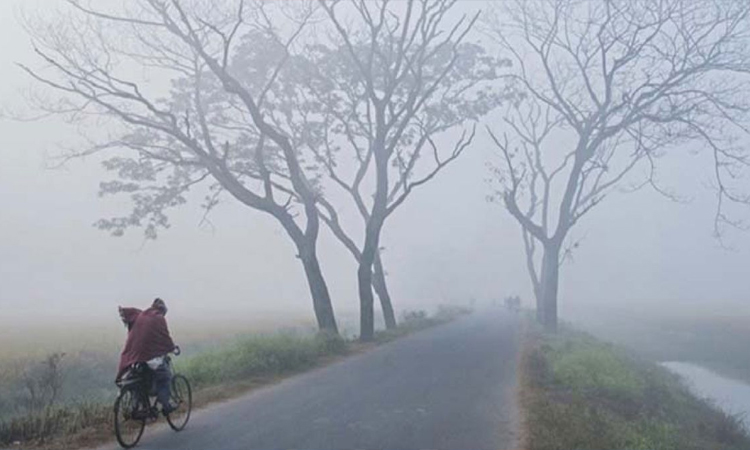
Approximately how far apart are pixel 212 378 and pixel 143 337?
18.8 feet

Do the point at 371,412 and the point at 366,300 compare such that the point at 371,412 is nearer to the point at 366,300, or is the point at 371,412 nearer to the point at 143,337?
the point at 143,337

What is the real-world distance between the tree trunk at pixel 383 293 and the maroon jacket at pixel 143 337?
2396cm

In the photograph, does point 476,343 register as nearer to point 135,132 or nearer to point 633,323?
point 135,132

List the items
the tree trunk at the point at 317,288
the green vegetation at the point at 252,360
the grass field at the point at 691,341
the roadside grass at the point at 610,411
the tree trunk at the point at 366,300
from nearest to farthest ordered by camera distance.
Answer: the roadside grass at the point at 610,411, the green vegetation at the point at 252,360, the tree trunk at the point at 317,288, the tree trunk at the point at 366,300, the grass field at the point at 691,341

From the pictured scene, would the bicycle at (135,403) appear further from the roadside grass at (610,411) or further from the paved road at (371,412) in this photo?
the roadside grass at (610,411)

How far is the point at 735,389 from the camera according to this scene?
77.8ft

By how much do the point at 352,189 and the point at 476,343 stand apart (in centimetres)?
1066

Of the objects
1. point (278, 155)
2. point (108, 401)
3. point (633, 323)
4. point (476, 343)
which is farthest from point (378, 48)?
point (633, 323)

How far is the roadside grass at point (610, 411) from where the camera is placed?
35.2 ft

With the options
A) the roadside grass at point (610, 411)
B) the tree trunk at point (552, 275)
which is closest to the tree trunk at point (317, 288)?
the roadside grass at point (610, 411)

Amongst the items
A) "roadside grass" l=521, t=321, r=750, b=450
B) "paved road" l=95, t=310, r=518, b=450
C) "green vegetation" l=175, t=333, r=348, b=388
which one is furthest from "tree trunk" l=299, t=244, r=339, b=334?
"roadside grass" l=521, t=321, r=750, b=450

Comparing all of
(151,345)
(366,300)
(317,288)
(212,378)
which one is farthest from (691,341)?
(151,345)

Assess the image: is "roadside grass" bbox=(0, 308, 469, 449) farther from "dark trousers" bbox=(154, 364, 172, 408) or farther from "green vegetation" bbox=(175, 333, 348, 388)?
"dark trousers" bbox=(154, 364, 172, 408)

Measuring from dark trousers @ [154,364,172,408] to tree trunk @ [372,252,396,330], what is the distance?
2384cm
